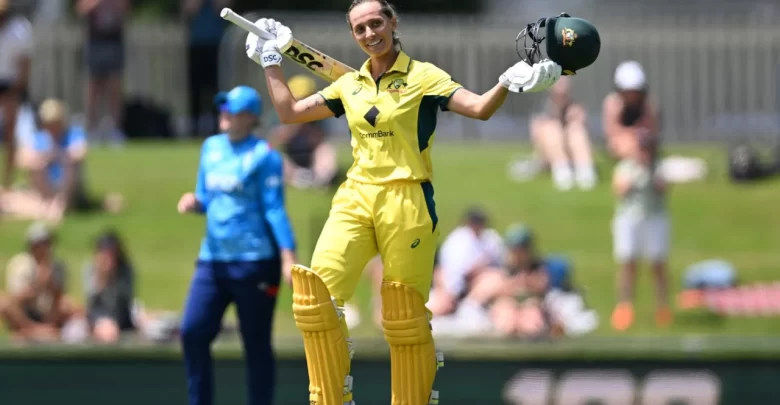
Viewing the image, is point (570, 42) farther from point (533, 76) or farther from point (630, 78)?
point (630, 78)

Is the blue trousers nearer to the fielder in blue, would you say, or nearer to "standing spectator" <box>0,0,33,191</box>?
the fielder in blue

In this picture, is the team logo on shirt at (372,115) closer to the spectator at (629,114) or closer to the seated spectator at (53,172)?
the spectator at (629,114)

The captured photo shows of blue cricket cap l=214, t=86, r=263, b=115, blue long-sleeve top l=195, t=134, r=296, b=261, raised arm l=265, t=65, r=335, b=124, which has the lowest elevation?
blue long-sleeve top l=195, t=134, r=296, b=261

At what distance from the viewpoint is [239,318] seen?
738 cm

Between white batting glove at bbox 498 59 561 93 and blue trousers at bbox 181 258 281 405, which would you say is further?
blue trousers at bbox 181 258 281 405

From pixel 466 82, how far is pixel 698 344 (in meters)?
5.31

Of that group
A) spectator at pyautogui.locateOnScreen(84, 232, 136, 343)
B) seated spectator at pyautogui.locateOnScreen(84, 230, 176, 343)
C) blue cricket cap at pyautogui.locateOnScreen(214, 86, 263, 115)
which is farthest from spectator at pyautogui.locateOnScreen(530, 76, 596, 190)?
blue cricket cap at pyautogui.locateOnScreen(214, 86, 263, 115)

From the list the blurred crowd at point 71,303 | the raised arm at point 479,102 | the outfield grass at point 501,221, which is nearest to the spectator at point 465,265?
the outfield grass at point 501,221

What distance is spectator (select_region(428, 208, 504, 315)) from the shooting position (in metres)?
10.7

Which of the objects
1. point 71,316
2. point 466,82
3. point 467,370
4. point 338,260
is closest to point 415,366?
point 338,260

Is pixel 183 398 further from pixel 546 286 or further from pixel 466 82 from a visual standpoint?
pixel 466 82

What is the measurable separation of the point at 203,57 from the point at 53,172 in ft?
7.91

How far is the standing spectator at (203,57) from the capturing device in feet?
46.9

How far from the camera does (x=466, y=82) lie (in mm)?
14328
